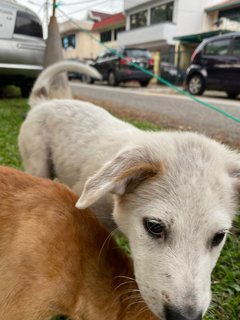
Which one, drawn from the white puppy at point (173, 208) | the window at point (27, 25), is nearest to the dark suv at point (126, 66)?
the window at point (27, 25)

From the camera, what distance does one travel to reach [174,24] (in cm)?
3731

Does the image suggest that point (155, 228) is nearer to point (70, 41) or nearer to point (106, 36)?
point (106, 36)

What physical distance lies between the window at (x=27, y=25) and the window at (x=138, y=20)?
3491cm

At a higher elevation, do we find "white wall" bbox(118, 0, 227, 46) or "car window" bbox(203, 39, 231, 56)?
"white wall" bbox(118, 0, 227, 46)

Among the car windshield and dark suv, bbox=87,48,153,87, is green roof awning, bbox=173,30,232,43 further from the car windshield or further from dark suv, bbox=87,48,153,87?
dark suv, bbox=87,48,153,87

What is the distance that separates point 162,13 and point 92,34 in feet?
40.9

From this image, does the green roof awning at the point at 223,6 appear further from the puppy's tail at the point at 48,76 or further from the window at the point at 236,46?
the puppy's tail at the point at 48,76

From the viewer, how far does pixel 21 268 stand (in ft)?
6.23

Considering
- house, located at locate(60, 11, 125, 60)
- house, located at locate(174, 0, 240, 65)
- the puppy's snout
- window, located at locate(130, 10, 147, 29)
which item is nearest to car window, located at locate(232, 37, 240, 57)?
the puppy's snout

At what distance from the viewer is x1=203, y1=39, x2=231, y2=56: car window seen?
14.6 m

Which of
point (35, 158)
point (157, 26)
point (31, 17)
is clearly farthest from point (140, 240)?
point (157, 26)

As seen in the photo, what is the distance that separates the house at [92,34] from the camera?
48.3 metres

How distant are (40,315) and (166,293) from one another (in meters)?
0.60

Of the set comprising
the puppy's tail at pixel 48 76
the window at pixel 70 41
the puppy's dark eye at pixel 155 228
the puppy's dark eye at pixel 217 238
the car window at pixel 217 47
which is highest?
the window at pixel 70 41
